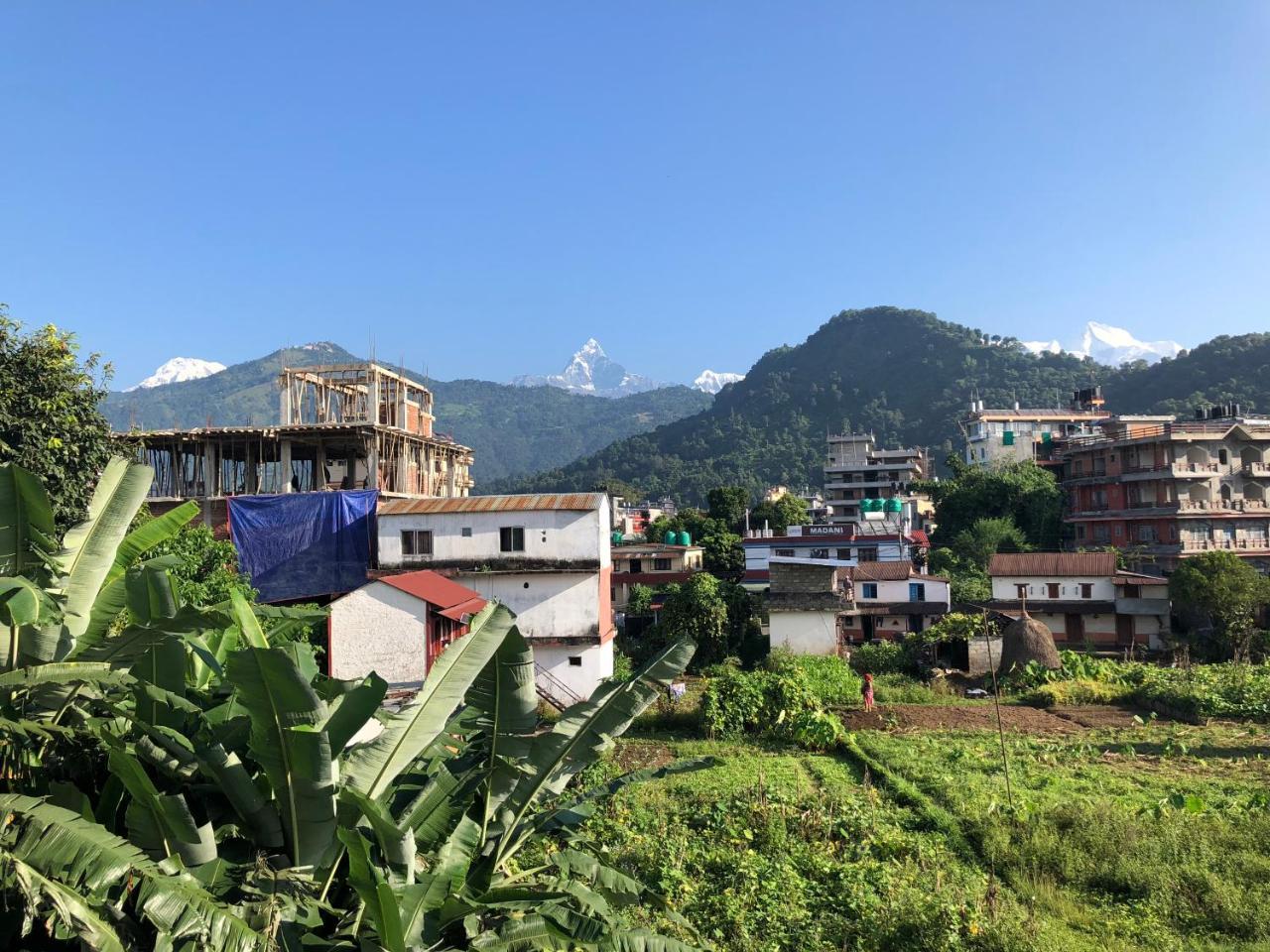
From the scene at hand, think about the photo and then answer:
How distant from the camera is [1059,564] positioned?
3347cm

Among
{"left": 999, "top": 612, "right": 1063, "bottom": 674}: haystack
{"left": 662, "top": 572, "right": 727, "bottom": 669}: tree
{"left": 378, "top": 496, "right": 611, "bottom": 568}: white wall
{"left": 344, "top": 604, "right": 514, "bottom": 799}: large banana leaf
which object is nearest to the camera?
{"left": 344, "top": 604, "right": 514, "bottom": 799}: large banana leaf

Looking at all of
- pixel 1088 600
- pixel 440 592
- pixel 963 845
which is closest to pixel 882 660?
pixel 1088 600

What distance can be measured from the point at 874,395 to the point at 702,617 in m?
122

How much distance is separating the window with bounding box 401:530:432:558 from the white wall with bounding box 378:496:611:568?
0.39 ft

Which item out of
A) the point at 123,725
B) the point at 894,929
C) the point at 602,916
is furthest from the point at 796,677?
the point at 123,725

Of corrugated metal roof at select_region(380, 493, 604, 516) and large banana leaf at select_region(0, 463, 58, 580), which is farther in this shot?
corrugated metal roof at select_region(380, 493, 604, 516)

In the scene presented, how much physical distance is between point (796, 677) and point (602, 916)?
16412mm

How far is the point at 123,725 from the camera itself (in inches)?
226

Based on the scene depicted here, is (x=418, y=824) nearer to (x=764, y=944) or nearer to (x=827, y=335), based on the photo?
(x=764, y=944)

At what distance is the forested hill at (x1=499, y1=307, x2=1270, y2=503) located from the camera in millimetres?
101312

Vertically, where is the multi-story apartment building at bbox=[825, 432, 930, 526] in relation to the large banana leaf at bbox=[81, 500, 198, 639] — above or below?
above

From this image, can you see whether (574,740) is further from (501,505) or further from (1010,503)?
(1010,503)

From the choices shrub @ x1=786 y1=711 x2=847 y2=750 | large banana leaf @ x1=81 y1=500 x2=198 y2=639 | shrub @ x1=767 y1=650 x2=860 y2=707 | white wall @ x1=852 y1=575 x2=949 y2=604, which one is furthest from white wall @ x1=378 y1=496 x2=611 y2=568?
large banana leaf @ x1=81 y1=500 x2=198 y2=639

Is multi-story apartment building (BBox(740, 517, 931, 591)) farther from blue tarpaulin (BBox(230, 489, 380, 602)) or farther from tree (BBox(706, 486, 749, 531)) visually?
blue tarpaulin (BBox(230, 489, 380, 602))
